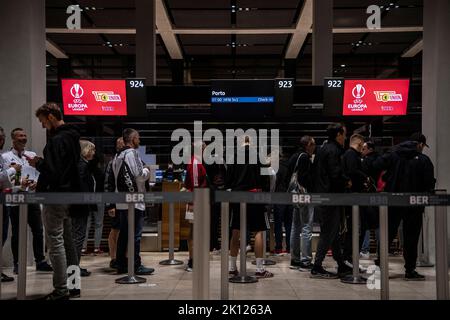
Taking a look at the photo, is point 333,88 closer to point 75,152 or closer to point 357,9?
point 357,9

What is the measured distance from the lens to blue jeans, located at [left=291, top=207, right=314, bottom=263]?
700cm

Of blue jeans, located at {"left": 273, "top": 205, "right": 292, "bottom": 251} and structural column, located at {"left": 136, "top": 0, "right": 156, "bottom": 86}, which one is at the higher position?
structural column, located at {"left": 136, "top": 0, "right": 156, "bottom": 86}

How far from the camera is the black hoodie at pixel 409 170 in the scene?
6.38m

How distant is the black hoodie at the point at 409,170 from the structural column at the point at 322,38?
585 centimetres

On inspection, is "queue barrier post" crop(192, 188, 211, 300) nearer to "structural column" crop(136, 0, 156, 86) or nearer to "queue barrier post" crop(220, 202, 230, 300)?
"queue barrier post" crop(220, 202, 230, 300)

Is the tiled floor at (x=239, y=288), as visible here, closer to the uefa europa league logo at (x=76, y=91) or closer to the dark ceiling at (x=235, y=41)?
the uefa europa league logo at (x=76, y=91)

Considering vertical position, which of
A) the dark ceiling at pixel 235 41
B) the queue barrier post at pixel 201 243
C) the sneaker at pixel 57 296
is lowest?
the sneaker at pixel 57 296

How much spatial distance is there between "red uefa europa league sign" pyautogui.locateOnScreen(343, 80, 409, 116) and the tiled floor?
477cm

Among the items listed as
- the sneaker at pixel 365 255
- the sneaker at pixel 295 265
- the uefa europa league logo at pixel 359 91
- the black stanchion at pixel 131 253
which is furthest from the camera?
the uefa europa league logo at pixel 359 91

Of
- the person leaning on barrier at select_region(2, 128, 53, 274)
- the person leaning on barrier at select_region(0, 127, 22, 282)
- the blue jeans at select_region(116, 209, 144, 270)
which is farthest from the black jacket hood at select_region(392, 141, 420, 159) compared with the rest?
the person leaning on barrier at select_region(0, 127, 22, 282)

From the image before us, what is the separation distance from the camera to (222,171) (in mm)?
7301

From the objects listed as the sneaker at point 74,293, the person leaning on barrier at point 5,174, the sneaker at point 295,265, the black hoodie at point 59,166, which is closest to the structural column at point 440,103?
the sneaker at point 295,265

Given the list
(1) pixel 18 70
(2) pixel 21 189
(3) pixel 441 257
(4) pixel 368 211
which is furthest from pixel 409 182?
(1) pixel 18 70

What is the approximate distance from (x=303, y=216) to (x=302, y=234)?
255mm
